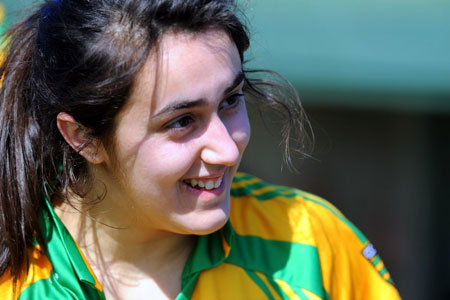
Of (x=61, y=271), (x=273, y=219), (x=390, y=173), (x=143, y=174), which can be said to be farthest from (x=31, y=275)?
(x=390, y=173)

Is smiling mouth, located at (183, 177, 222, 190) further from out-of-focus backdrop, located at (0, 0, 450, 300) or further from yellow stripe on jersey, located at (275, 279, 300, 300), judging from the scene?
out-of-focus backdrop, located at (0, 0, 450, 300)

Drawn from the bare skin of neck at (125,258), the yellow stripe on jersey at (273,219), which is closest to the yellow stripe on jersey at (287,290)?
the yellow stripe on jersey at (273,219)

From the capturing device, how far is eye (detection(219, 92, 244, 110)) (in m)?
1.68

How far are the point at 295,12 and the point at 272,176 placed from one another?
141cm

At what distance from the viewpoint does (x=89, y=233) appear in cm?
183

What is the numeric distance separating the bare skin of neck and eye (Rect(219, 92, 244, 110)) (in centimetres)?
42

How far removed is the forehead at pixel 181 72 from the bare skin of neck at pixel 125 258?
43 cm

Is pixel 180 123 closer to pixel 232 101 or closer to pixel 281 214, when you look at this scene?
pixel 232 101

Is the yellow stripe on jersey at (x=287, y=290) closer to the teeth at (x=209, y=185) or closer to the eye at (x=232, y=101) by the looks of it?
the teeth at (x=209, y=185)

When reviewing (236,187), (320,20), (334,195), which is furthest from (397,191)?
(236,187)

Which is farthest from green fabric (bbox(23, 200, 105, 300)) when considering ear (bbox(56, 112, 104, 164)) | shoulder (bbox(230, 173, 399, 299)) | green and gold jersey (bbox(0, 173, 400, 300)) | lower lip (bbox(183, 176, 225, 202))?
shoulder (bbox(230, 173, 399, 299))

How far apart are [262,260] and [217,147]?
1.39ft

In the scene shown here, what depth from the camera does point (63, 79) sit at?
5.44 ft

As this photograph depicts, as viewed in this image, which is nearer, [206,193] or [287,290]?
[206,193]
